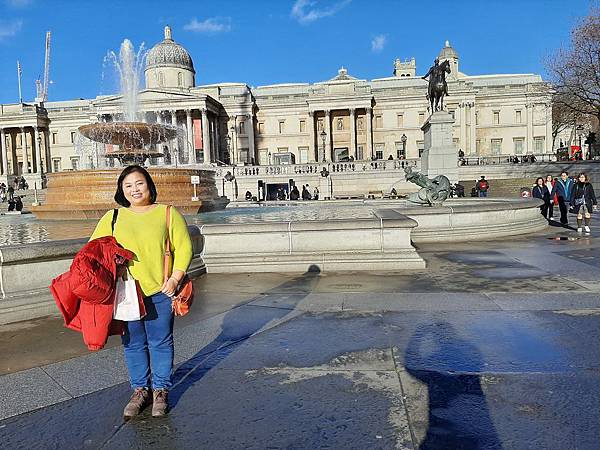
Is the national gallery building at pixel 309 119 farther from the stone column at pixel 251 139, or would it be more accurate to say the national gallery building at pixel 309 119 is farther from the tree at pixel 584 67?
the tree at pixel 584 67

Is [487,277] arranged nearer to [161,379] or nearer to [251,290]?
[251,290]

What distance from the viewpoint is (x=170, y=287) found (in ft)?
11.9

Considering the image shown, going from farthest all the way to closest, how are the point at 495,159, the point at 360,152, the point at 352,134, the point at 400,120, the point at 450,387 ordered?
the point at 360,152, the point at 400,120, the point at 352,134, the point at 495,159, the point at 450,387

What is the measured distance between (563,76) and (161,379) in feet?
148

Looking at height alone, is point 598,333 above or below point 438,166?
below

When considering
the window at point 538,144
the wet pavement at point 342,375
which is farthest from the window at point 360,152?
the wet pavement at point 342,375

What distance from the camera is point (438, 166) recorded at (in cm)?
2969

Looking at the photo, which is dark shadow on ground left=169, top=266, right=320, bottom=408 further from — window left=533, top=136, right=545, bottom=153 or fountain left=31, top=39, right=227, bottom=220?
window left=533, top=136, right=545, bottom=153

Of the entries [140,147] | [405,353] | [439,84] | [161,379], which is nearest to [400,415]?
[405,353]

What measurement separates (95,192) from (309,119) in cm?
7144

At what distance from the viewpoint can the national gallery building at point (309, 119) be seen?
80812mm

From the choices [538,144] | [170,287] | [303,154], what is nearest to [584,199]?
[170,287]

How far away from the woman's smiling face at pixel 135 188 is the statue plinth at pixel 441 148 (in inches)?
1058

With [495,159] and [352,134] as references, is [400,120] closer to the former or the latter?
[352,134]
